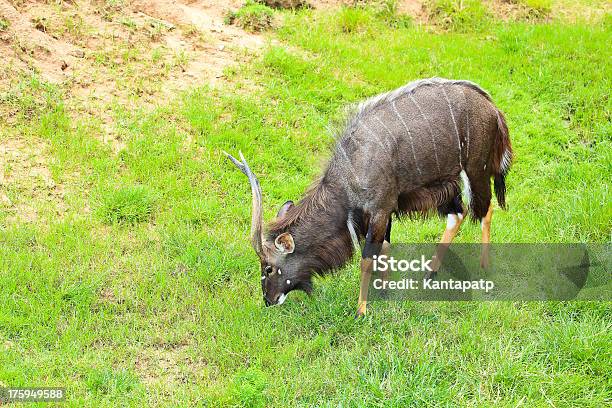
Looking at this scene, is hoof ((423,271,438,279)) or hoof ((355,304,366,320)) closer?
hoof ((355,304,366,320))

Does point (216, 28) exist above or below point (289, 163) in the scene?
above

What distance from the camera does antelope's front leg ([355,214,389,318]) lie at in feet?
18.8

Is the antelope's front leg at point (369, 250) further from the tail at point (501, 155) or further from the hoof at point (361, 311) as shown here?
the tail at point (501, 155)

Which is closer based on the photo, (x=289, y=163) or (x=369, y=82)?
(x=289, y=163)

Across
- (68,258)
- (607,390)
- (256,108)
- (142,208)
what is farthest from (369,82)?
(607,390)

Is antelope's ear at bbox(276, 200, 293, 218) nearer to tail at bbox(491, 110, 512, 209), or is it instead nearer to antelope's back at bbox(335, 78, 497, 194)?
antelope's back at bbox(335, 78, 497, 194)

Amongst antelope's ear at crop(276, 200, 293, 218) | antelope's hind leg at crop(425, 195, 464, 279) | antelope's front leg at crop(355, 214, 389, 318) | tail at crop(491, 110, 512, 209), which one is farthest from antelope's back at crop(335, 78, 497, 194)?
antelope's ear at crop(276, 200, 293, 218)

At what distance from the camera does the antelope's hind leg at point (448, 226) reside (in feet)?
21.3

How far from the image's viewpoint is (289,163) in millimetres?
7992

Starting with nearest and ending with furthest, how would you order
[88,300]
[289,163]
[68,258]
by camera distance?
[88,300] < [68,258] < [289,163]

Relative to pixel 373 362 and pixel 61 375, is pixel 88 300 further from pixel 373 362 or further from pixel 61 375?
pixel 373 362

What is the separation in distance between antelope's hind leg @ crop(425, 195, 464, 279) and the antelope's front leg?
836 mm

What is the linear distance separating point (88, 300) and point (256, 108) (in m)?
3.34

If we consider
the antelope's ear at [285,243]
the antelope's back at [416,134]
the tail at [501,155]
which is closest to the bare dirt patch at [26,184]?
the antelope's ear at [285,243]
